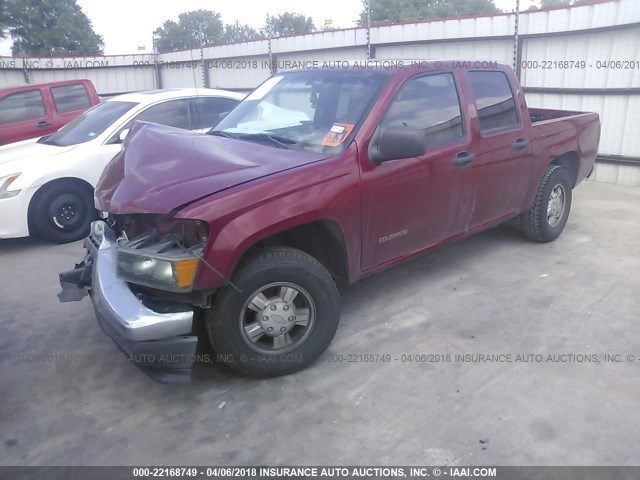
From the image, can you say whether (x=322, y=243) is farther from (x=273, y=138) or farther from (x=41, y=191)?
(x=41, y=191)

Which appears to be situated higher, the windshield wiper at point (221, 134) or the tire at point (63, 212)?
the windshield wiper at point (221, 134)

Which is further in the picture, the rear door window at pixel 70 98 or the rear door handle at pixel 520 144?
the rear door window at pixel 70 98

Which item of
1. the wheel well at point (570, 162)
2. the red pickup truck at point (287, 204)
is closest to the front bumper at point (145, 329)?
the red pickup truck at point (287, 204)

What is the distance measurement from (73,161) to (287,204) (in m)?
4.03

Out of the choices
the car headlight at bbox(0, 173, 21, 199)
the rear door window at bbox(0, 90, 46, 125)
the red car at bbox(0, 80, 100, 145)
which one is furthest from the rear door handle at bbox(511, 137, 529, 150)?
the rear door window at bbox(0, 90, 46, 125)

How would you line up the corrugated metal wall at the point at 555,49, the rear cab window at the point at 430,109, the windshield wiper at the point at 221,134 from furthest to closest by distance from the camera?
the corrugated metal wall at the point at 555,49 < the windshield wiper at the point at 221,134 < the rear cab window at the point at 430,109

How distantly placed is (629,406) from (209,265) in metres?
2.41

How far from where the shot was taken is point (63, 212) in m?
6.42

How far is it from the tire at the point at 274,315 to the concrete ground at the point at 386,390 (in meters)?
0.17

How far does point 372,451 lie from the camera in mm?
2877

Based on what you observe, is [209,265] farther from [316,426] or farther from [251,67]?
[251,67]

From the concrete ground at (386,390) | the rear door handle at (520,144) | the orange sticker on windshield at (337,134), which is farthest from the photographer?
the rear door handle at (520,144)

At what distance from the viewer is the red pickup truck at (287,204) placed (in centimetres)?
308

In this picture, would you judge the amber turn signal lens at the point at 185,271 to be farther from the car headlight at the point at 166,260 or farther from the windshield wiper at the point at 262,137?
the windshield wiper at the point at 262,137
